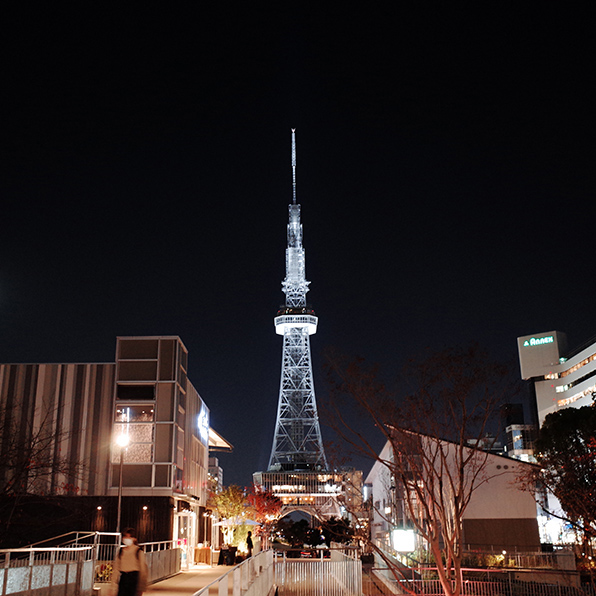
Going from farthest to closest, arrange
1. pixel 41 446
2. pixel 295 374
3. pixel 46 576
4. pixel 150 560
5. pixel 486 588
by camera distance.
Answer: pixel 295 374
pixel 41 446
pixel 150 560
pixel 486 588
pixel 46 576

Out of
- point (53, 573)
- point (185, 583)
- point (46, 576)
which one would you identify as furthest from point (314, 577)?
point (46, 576)

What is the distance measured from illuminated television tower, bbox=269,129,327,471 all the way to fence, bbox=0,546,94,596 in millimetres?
103539

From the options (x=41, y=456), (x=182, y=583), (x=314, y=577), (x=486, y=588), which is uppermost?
(x=41, y=456)

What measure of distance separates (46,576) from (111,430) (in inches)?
689

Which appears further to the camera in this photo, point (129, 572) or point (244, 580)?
point (129, 572)

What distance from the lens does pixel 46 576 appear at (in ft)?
48.8

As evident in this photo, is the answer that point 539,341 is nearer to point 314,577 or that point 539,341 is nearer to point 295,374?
point 295,374

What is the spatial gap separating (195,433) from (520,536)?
2137cm

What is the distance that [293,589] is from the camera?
22234 mm

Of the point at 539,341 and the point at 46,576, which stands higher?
the point at 539,341

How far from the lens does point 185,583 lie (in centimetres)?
2327

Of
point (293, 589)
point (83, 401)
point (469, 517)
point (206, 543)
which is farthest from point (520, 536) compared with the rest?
point (83, 401)

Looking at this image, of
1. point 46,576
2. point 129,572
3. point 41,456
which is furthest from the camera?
point 41,456

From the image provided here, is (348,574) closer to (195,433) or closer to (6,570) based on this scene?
(6,570)
